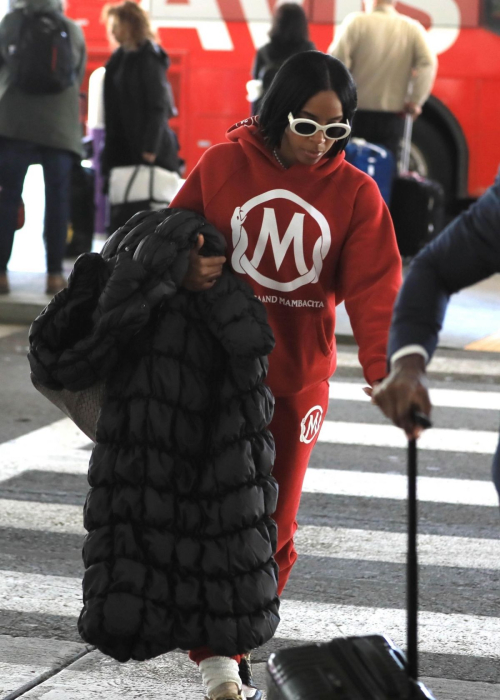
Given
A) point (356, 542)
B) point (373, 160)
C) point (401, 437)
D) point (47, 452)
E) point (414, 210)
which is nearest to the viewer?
point (356, 542)

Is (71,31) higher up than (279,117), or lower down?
lower down

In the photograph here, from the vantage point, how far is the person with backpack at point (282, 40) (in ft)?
33.4

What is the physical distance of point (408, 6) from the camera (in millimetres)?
12461

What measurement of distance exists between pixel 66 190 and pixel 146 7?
13.2 ft

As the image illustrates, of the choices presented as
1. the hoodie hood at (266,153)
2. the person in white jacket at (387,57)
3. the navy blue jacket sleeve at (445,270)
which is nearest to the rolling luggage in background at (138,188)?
the person in white jacket at (387,57)

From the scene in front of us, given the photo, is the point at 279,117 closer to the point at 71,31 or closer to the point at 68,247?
the point at 71,31

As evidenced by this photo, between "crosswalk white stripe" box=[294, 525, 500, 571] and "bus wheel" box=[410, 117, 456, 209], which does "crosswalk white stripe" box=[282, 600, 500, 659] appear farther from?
"bus wheel" box=[410, 117, 456, 209]

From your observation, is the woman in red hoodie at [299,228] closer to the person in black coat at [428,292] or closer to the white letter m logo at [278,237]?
the white letter m logo at [278,237]

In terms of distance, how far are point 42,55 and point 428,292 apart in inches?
282

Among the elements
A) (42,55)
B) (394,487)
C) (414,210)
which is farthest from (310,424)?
(414,210)

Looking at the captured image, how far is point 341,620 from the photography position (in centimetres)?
391

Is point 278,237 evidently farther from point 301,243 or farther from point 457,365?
point 457,365

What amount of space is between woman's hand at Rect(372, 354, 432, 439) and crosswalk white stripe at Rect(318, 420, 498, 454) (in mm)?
3981

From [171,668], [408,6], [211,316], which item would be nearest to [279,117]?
[211,316]
